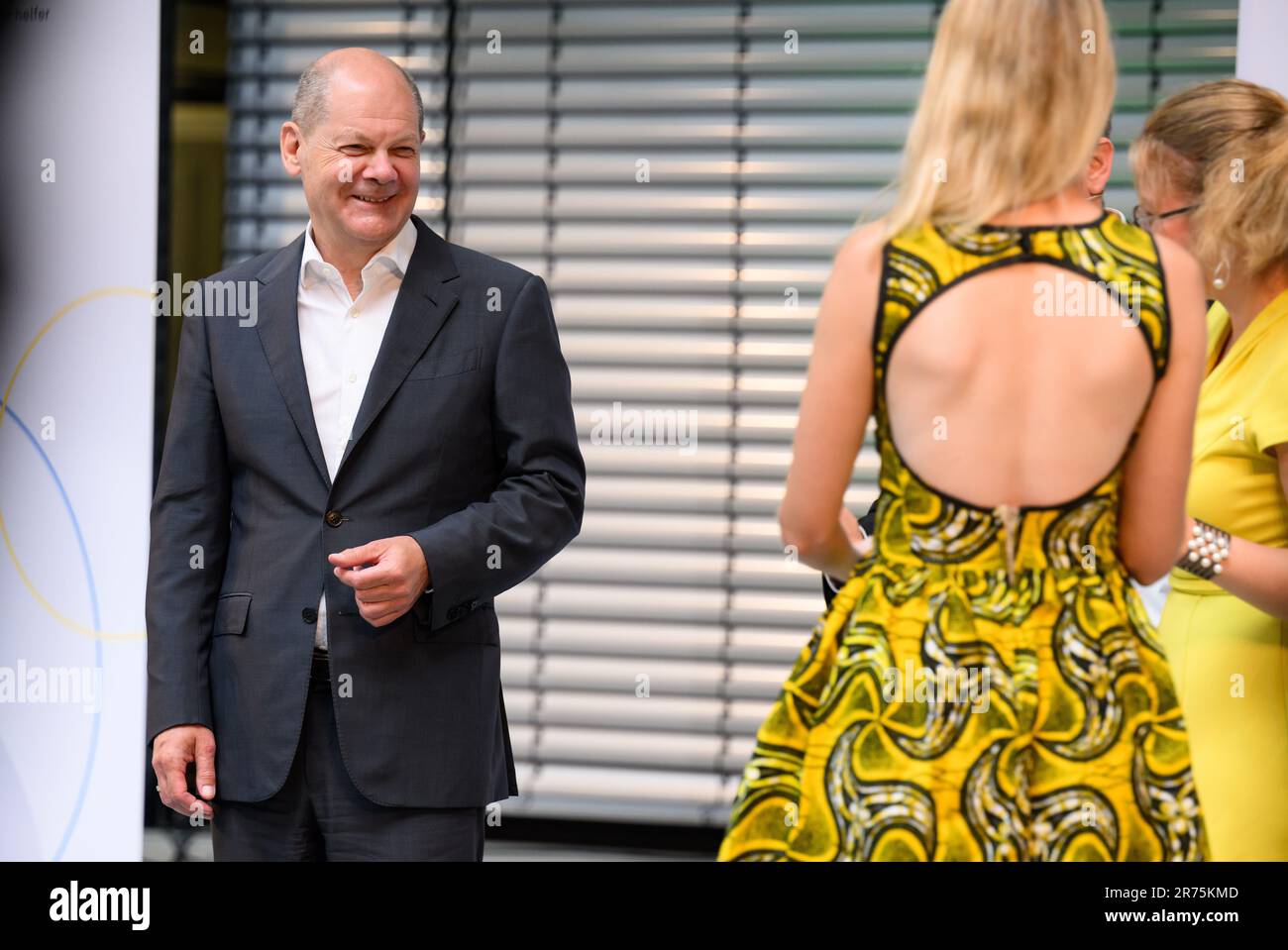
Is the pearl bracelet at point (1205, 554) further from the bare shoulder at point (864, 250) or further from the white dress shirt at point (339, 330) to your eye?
the white dress shirt at point (339, 330)

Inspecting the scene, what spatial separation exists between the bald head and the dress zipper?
4.98 ft

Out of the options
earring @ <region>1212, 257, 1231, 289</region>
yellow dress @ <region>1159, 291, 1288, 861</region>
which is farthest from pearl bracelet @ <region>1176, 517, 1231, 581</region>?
earring @ <region>1212, 257, 1231, 289</region>

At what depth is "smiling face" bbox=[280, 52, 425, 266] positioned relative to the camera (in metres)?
2.88

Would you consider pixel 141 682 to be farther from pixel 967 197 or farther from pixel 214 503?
pixel 967 197

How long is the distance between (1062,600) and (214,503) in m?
1.68

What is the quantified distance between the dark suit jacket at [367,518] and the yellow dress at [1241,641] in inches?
51.6

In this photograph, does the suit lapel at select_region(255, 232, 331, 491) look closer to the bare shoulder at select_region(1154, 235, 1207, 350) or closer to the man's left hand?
the man's left hand

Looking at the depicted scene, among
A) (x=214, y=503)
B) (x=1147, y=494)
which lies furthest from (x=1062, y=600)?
(x=214, y=503)

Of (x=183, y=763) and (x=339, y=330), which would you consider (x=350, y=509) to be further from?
(x=183, y=763)

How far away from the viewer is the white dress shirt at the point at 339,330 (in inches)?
113

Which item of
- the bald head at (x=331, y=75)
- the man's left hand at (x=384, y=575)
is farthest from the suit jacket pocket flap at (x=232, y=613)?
the bald head at (x=331, y=75)

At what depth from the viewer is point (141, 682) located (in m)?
4.09
